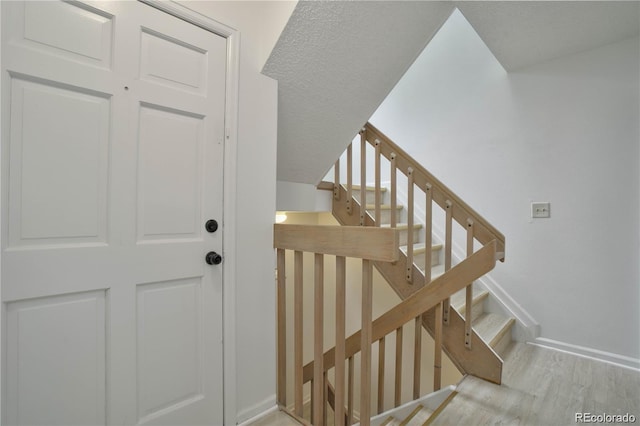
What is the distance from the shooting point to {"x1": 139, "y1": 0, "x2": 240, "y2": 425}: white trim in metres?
1.23

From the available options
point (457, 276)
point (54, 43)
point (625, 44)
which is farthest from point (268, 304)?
point (625, 44)

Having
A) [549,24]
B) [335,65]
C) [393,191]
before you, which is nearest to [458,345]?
[393,191]

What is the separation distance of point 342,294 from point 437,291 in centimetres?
80

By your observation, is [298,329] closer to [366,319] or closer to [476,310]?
[366,319]

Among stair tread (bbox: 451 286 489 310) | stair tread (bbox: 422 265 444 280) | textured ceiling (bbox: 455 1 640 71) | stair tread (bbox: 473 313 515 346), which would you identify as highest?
textured ceiling (bbox: 455 1 640 71)

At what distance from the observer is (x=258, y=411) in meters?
1.32

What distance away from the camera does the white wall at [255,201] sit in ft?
4.20

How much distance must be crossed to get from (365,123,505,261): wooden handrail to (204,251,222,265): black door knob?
1418 millimetres

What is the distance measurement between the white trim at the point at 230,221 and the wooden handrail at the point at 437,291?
60 centimetres

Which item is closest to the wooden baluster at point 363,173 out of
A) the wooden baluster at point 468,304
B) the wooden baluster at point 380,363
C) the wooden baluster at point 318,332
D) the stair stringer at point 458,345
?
the stair stringer at point 458,345

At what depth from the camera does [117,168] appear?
1.00 meters

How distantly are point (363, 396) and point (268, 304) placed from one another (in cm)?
57

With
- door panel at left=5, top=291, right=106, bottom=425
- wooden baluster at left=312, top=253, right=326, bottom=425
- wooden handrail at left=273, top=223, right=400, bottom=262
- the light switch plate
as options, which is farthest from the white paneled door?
the light switch plate

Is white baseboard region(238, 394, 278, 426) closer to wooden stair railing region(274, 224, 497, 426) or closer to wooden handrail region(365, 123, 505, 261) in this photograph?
wooden stair railing region(274, 224, 497, 426)
